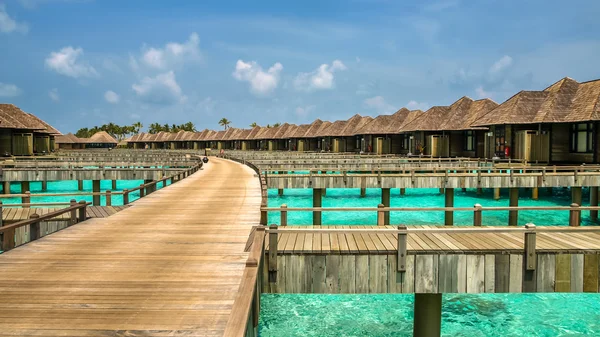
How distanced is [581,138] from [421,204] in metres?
12.7

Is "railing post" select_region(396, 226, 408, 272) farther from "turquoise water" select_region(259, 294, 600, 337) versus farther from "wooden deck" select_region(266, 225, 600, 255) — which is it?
"turquoise water" select_region(259, 294, 600, 337)

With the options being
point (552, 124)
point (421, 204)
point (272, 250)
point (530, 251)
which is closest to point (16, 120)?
point (421, 204)

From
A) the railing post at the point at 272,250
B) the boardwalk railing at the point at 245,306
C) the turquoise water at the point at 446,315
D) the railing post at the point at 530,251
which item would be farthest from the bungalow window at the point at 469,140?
the boardwalk railing at the point at 245,306

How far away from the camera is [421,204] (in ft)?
124

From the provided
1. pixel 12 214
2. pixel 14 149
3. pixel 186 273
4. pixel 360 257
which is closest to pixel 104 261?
pixel 186 273

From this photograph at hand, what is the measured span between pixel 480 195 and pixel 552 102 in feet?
31.0

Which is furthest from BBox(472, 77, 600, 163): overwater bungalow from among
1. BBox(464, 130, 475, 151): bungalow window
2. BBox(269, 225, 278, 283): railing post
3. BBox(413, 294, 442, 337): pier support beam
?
BBox(269, 225, 278, 283): railing post

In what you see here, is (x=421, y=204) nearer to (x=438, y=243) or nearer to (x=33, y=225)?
(x=438, y=243)

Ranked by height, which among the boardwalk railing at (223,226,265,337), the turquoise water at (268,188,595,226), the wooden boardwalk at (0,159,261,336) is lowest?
the turquoise water at (268,188,595,226)

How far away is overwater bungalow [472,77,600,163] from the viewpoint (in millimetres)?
34031

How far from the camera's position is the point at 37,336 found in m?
5.68

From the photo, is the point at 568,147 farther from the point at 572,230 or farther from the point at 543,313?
the point at 572,230

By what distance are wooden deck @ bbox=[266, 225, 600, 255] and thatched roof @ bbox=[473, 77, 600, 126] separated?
25.6 meters

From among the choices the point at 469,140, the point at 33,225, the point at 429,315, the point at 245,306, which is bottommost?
the point at 429,315
